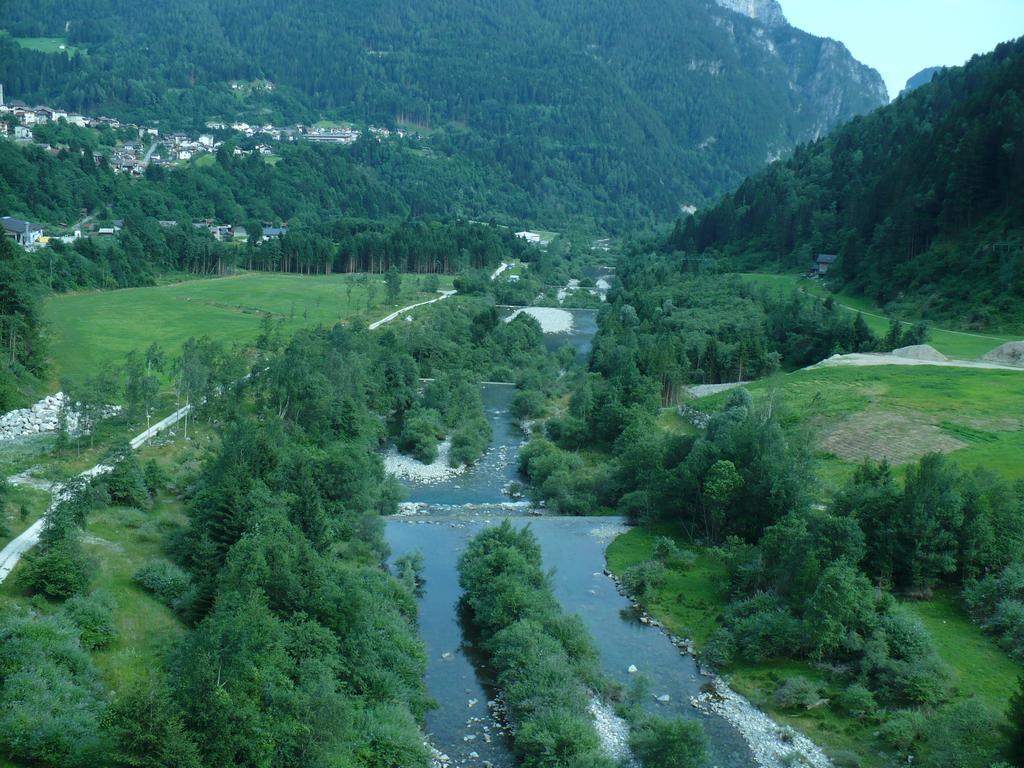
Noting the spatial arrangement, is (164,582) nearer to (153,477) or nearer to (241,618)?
(241,618)

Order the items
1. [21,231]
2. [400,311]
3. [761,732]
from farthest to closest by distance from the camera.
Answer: [21,231] < [400,311] < [761,732]

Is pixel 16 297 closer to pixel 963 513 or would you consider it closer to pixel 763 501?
pixel 763 501

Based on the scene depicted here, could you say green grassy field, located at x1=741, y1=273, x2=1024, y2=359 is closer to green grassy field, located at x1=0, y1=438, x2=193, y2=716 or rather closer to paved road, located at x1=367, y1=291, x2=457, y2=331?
paved road, located at x1=367, y1=291, x2=457, y2=331

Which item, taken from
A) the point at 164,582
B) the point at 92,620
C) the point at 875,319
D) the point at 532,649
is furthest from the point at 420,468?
the point at 875,319

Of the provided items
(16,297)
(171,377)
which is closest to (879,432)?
(171,377)

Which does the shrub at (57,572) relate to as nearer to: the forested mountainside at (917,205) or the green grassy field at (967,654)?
the green grassy field at (967,654)

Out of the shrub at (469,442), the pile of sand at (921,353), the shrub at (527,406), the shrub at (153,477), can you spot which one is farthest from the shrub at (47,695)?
the pile of sand at (921,353)
